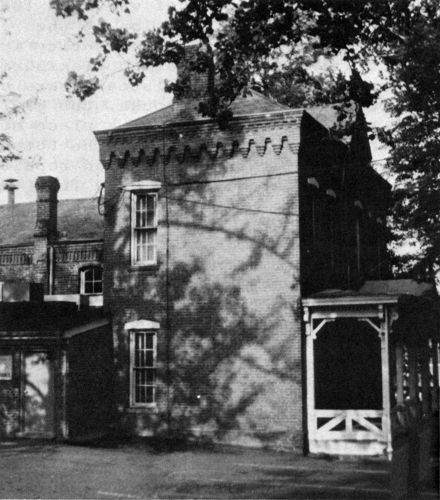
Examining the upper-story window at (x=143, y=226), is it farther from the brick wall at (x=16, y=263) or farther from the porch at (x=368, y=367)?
the brick wall at (x=16, y=263)

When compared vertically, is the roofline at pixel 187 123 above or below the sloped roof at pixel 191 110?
below

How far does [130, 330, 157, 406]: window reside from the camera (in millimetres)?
19797

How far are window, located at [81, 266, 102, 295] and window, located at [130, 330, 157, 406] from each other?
32.2 feet

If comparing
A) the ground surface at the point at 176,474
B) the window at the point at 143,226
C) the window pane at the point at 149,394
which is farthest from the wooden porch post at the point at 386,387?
the window at the point at 143,226

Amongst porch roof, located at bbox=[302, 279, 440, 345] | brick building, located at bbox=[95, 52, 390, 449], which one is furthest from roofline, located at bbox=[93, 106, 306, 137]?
porch roof, located at bbox=[302, 279, 440, 345]

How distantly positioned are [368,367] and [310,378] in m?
4.98

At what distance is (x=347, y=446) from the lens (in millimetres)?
17516

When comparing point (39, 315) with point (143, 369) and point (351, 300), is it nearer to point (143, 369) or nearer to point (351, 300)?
point (143, 369)

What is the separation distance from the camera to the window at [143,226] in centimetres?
2031

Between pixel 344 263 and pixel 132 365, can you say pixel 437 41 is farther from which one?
pixel 132 365

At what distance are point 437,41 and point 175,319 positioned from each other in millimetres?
12093

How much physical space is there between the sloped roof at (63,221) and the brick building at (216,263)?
9.33 meters

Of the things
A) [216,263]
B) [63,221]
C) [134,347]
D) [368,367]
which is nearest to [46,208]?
[63,221]

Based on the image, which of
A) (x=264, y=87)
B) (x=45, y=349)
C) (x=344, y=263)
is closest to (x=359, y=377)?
(x=344, y=263)
